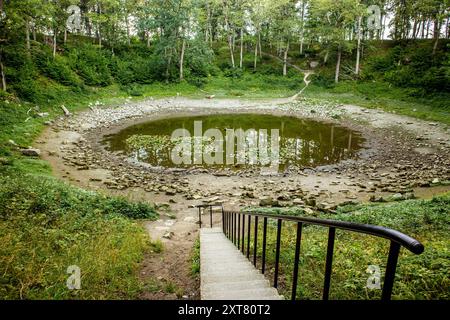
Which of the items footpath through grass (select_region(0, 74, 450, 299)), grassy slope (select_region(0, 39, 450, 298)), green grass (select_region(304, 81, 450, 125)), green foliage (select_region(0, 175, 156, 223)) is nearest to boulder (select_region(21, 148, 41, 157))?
grassy slope (select_region(0, 39, 450, 298))

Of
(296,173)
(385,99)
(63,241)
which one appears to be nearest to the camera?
(63,241)

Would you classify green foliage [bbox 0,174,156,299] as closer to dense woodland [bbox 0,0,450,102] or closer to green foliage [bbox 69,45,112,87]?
dense woodland [bbox 0,0,450,102]

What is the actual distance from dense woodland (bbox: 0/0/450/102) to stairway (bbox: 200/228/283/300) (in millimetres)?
26319

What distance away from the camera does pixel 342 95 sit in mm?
35094

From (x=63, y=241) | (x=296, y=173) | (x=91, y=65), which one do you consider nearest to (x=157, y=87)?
(x=91, y=65)

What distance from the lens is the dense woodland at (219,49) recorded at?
103 feet

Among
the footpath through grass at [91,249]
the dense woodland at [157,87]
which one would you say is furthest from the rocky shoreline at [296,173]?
the footpath through grass at [91,249]

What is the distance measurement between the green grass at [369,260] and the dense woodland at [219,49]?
2732 cm

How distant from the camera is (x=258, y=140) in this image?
2327 cm

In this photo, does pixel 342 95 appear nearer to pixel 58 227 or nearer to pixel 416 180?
pixel 416 180

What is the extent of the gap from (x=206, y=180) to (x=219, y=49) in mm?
38108

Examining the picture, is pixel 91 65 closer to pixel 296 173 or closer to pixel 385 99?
pixel 296 173
